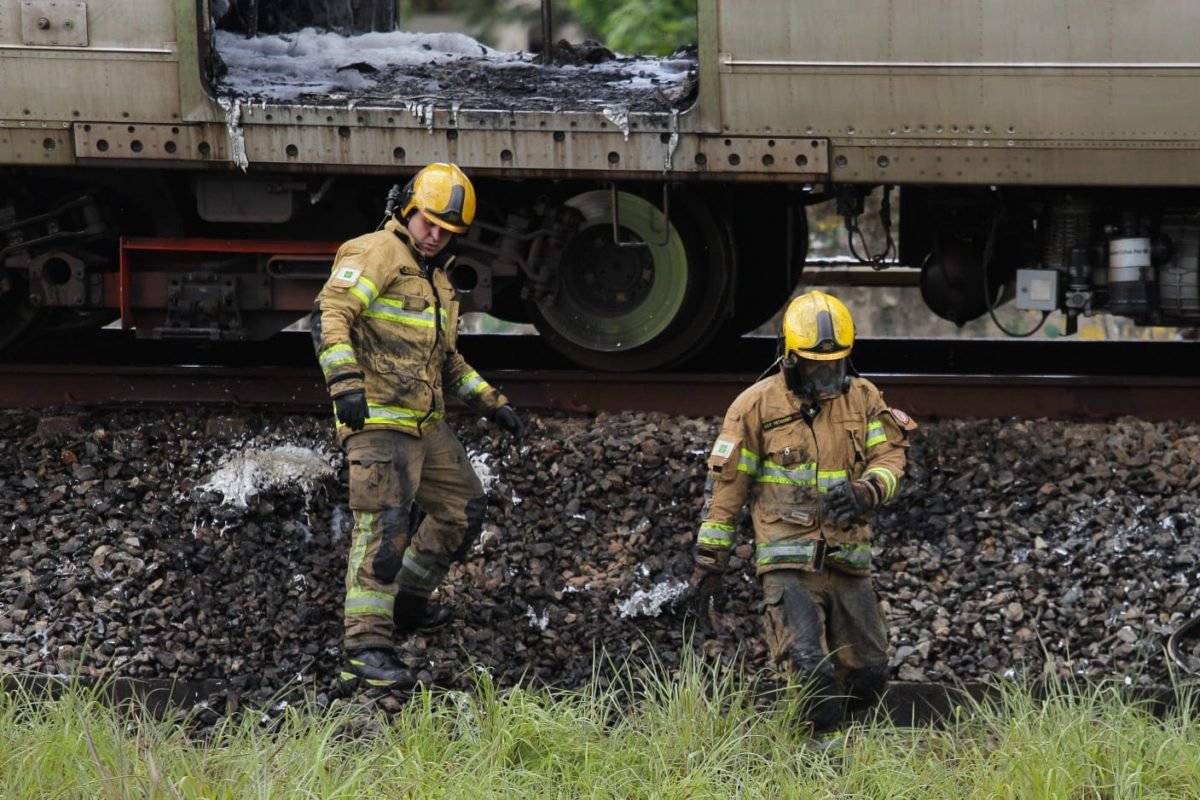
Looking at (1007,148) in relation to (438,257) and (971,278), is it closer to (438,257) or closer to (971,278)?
(971,278)

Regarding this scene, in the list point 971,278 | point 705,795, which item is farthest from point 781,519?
point 971,278

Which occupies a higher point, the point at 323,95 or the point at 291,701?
the point at 323,95

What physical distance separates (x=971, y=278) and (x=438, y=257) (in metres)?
3.29

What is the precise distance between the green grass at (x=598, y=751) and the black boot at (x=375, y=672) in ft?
0.39

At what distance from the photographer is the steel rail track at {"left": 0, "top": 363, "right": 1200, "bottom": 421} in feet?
25.2

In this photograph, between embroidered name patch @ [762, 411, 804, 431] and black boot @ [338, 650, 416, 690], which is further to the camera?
black boot @ [338, 650, 416, 690]

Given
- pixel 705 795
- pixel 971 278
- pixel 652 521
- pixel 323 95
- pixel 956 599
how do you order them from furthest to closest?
pixel 971 278, pixel 323 95, pixel 652 521, pixel 956 599, pixel 705 795

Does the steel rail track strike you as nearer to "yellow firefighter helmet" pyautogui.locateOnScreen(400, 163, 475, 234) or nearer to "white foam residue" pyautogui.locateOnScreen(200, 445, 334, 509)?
"white foam residue" pyautogui.locateOnScreen(200, 445, 334, 509)

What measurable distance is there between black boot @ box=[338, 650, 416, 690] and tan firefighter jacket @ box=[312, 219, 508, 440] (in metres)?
0.86

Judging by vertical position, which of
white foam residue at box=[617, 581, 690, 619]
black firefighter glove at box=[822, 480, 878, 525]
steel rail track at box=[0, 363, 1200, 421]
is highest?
steel rail track at box=[0, 363, 1200, 421]

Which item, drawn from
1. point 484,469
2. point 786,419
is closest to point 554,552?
point 484,469

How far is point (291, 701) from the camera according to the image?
600 centimetres

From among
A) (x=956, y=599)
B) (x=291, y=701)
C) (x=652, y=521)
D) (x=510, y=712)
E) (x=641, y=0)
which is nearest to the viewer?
(x=510, y=712)

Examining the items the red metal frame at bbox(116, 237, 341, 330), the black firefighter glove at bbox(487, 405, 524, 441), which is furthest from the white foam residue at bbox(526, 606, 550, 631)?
the red metal frame at bbox(116, 237, 341, 330)
